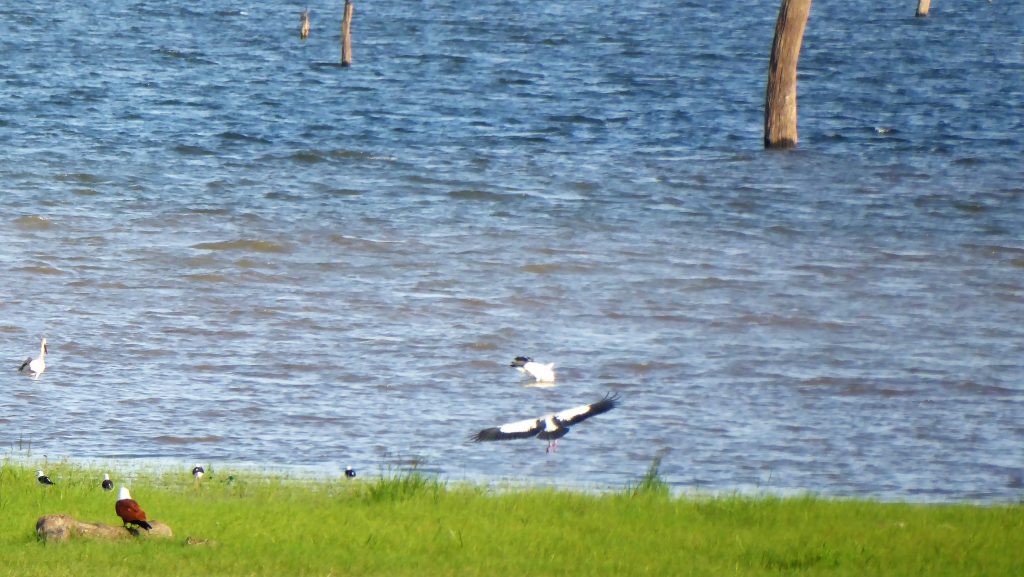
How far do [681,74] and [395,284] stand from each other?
27606 millimetres

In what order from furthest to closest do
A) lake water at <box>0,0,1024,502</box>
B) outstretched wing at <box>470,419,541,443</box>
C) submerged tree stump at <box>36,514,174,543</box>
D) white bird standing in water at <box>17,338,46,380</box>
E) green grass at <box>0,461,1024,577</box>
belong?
white bird standing in water at <box>17,338,46,380</box>
lake water at <box>0,0,1024,502</box>
outstretched wing at <box>470,419,541,443</box>
submerged tree stump at <box>36,514,174,543</box>
green grass at <box>0,461,1024,577</box>

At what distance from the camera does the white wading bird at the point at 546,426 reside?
10070 millimetres

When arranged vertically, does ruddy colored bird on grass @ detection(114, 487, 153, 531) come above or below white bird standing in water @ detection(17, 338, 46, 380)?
above

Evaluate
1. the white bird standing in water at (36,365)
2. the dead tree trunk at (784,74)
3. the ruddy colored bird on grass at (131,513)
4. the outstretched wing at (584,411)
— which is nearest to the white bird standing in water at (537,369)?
the outstretched wing at (584,411)

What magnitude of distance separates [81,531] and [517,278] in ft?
33.9

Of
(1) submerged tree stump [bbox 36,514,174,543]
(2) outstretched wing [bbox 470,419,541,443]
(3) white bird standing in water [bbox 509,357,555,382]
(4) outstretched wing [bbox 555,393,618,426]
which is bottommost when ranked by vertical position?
(3) white bird standing in water [bbox 509,357,555,382]

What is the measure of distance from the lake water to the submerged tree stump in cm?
255

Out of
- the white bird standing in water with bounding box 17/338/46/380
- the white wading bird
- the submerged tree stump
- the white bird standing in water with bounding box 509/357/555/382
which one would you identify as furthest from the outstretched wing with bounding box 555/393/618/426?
the white bird standing in water with bounding box 17/338/46/380

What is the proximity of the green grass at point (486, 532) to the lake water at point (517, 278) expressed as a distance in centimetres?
107

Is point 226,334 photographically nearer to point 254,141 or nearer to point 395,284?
point 395,284

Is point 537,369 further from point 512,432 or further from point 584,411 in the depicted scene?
point 512,432

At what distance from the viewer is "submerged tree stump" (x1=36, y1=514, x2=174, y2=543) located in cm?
755

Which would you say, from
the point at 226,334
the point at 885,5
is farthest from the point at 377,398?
the point at 885,5

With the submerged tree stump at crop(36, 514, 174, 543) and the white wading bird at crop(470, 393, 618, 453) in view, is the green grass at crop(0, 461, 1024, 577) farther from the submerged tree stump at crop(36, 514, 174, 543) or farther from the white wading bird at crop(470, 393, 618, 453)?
the white wading bird at crop(470, 393, 618, 453)
